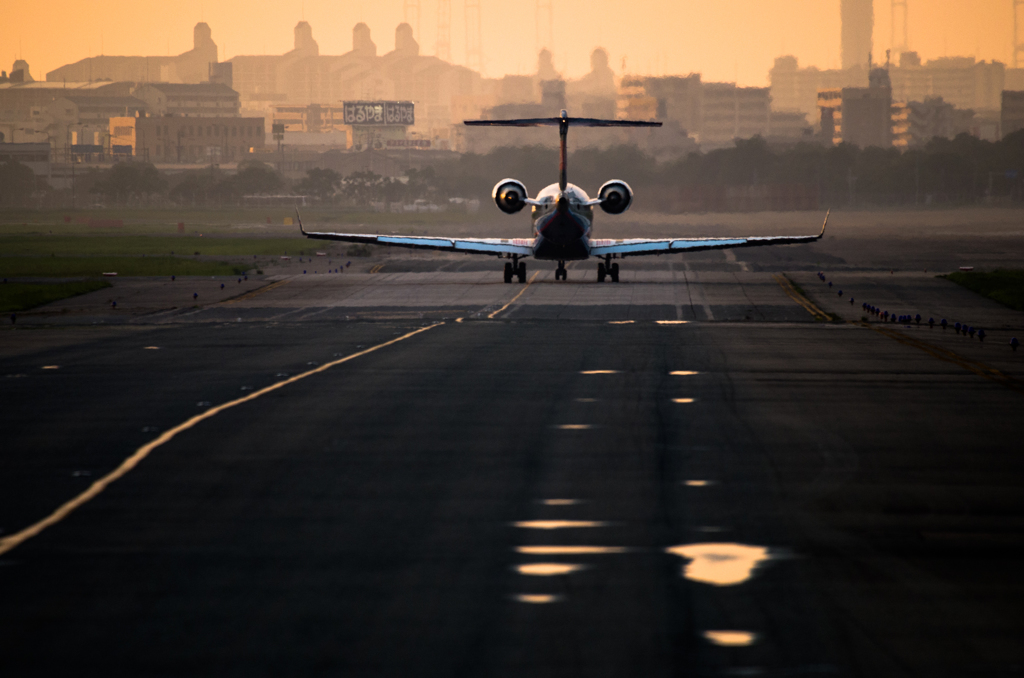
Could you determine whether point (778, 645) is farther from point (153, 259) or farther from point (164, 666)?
point (153, 259)

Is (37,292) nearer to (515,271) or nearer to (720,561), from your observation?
(515,271)

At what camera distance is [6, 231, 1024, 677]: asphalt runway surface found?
26.9 feet

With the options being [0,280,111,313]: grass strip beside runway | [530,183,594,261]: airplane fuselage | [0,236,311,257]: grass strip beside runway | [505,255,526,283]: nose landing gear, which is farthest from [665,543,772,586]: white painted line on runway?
[0,236,311,257]: grass strip beside runway

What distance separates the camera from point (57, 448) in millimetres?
15766

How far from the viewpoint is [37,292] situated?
2096 inches

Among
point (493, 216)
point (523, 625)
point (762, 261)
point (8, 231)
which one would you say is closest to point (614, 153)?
point (493, 216)

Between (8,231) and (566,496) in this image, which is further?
(8,231)

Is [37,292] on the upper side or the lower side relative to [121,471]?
upper

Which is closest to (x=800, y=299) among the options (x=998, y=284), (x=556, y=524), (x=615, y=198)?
(x=615, y=198)

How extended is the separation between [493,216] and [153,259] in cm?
7895

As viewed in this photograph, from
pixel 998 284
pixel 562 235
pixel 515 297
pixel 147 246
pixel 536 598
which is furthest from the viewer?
pixel 147 246

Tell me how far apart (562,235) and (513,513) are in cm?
4242

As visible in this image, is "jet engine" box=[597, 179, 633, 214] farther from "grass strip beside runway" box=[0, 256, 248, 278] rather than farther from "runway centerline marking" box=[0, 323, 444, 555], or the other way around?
"runway centerline marking" box=[0, 323, 444, 555]

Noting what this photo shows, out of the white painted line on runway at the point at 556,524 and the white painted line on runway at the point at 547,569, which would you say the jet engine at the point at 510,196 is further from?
the white painted line on runway at the point at 547,569
